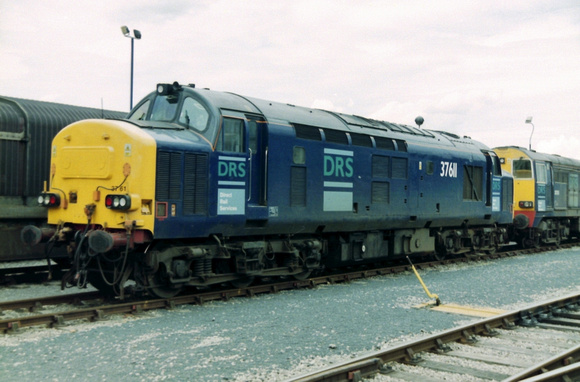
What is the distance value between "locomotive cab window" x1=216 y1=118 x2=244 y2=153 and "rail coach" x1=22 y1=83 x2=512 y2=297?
0.9 inches

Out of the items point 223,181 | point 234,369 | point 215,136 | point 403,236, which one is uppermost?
point 215,136

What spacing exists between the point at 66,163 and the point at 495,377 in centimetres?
726

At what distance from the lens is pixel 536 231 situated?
74.5ft

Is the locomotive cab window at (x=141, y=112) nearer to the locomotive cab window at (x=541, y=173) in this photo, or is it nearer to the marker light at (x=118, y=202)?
the marker light at (x=118, y=202)

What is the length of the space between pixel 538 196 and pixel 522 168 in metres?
1.21

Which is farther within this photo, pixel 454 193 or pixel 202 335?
pixel 454 193

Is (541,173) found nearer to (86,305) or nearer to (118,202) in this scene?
(118,202)

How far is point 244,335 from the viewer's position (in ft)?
25.4

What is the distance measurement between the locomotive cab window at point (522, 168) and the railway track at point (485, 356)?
47.9 ft

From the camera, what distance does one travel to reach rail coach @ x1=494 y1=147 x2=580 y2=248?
874 inches

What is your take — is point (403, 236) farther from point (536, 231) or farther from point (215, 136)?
point (536, 231)

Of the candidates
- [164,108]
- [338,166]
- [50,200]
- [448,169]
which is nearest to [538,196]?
[448,169]

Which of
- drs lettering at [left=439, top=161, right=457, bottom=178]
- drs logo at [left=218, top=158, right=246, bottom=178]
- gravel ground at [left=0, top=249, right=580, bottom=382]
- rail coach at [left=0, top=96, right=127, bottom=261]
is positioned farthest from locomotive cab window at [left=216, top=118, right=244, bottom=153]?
drs lettering at [left=439, top=161, right=457, bottom=178]

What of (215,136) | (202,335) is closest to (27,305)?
(202,335)
